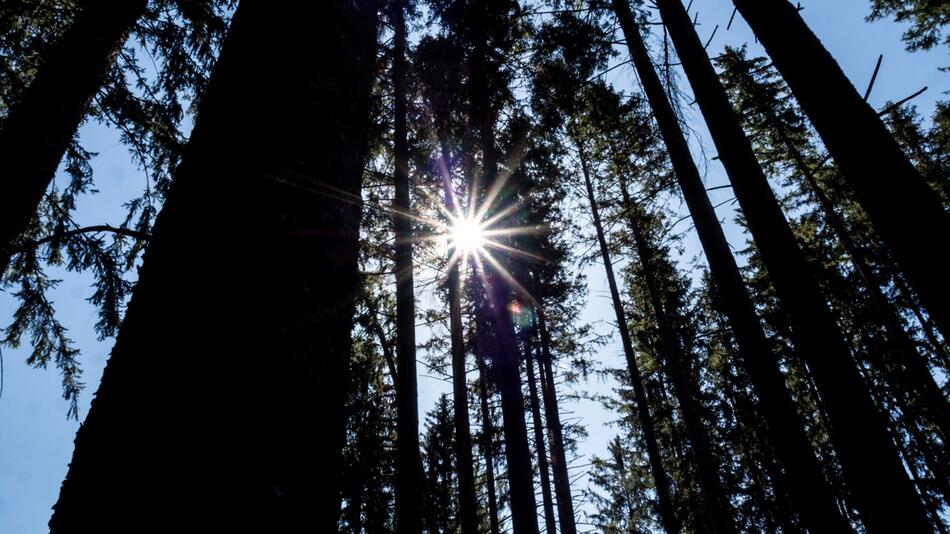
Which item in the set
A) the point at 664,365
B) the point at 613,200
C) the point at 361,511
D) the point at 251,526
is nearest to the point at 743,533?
the point at 664,365

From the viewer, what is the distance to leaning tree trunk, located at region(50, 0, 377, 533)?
80 cm

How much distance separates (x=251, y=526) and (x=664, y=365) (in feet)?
66.4

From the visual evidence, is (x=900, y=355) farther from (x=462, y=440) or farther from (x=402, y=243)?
(x=402, y=243)

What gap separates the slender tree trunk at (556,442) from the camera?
13016mm

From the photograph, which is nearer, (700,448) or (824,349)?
(824,349)

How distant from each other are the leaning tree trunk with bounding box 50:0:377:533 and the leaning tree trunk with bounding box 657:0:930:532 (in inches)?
170

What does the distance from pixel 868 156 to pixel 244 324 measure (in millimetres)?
3994

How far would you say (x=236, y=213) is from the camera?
1.15 metres

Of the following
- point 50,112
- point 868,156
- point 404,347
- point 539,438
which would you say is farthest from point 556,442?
point 50,112

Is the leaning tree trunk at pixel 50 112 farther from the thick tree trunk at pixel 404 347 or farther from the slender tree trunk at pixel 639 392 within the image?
the slender tree trunk at pixel 639 392

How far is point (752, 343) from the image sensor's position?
15.6 ft

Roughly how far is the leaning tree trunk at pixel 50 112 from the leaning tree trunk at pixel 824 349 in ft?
21.7

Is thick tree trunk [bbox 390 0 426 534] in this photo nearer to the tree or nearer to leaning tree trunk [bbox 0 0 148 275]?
the tree

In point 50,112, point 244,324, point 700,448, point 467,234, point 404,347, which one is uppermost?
point 467,234
